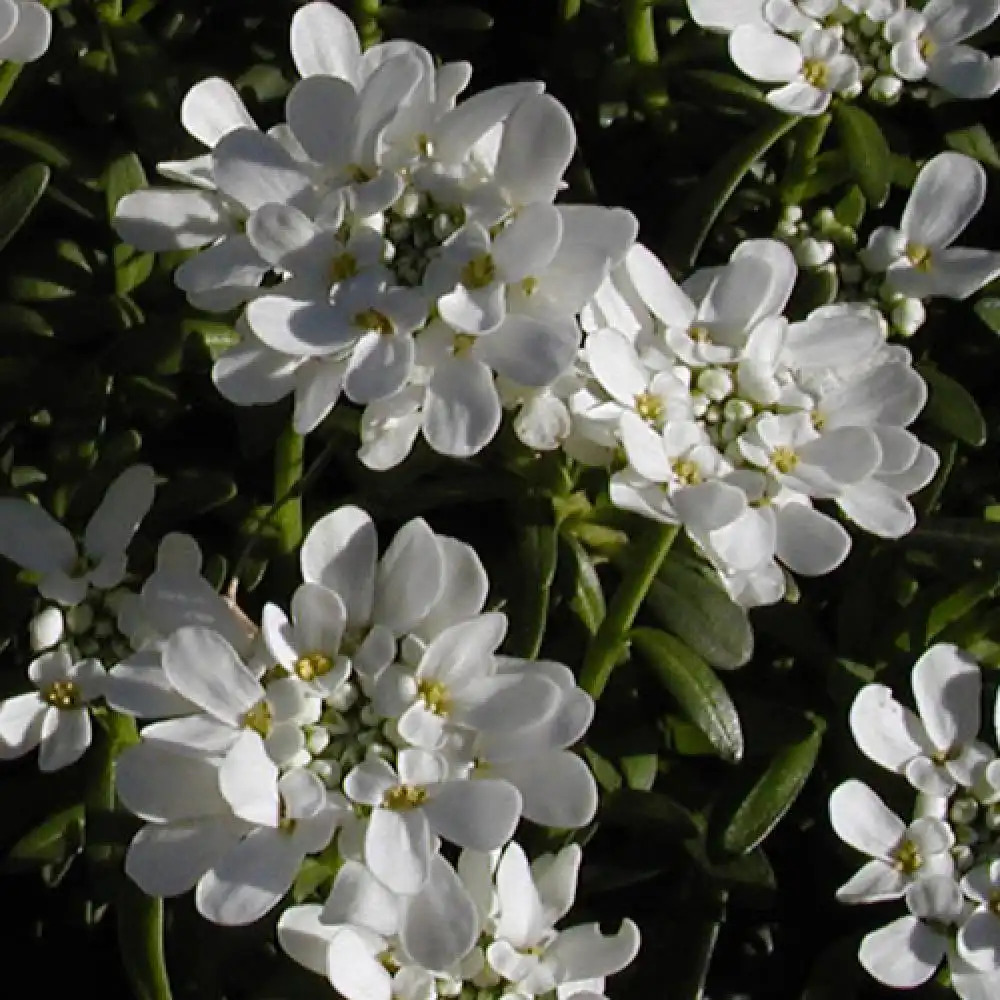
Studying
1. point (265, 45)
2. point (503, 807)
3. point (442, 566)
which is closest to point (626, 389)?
point (442, 566)

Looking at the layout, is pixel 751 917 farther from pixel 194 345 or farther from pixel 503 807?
pixel 194 345

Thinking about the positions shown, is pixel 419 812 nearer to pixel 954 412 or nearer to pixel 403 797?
pixel 403 797

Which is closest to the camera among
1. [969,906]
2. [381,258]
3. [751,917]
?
[381,258]

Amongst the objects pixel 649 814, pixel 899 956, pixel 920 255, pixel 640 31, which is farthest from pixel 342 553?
pixel 640 31

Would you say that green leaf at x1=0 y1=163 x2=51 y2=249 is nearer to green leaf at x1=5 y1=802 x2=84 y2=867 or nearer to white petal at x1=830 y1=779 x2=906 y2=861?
green leaf at x1=5 y1=802 x2=84 y2=867

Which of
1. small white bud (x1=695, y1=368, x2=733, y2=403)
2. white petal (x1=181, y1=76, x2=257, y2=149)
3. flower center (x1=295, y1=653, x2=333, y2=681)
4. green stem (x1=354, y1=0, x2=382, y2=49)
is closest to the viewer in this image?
flower center (x1=295, y1=653, x2=333, y2=681)

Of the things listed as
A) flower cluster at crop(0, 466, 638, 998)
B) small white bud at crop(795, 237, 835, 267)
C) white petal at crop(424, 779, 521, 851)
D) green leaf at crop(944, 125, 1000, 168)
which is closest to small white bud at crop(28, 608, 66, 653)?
flower cluster at crop(0, 466, 638, 998)
